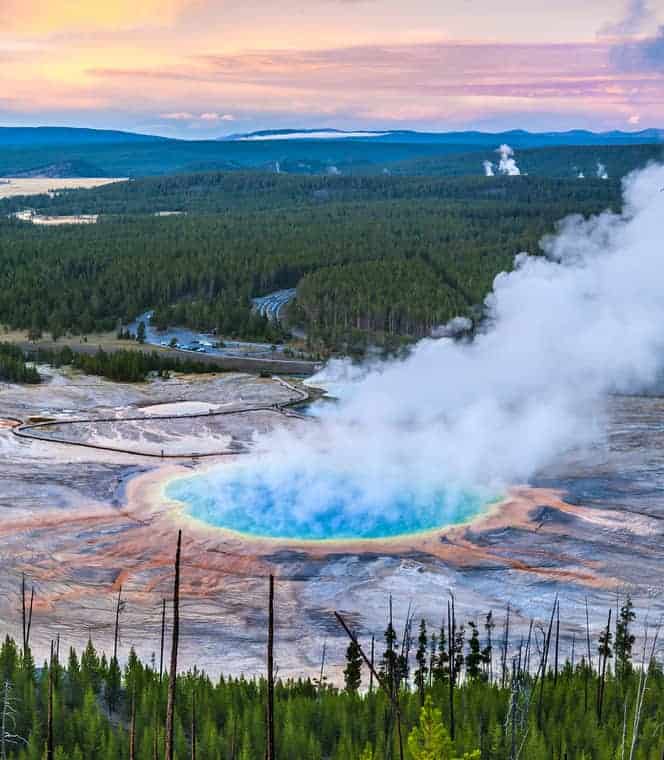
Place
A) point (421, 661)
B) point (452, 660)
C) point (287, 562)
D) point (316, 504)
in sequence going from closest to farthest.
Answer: point (452, 660) → point (421, 661) → point (287, 562) → point (316, 504)

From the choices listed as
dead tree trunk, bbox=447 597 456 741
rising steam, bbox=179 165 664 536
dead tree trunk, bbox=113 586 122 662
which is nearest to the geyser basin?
rising steam, bbox=179 165 664 536

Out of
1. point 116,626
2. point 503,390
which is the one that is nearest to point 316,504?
point 116,626

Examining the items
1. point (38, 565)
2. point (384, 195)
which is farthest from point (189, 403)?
point (384, 195)

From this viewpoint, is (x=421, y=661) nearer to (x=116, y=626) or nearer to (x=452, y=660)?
(x=452, y=660)

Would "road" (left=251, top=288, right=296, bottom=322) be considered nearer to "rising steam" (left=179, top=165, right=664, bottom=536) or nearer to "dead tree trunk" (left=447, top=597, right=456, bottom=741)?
"rising steam" (left=179, top=165, right=664, bottom=536)

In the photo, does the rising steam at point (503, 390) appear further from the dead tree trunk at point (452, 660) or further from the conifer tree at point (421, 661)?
the conifer tree at point (421, 661)

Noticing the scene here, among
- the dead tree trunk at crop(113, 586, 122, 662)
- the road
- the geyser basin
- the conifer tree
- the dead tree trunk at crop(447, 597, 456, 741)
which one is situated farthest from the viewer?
the road

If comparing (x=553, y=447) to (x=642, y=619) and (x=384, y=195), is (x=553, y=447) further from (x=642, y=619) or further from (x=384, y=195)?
(x=384, y=195)
